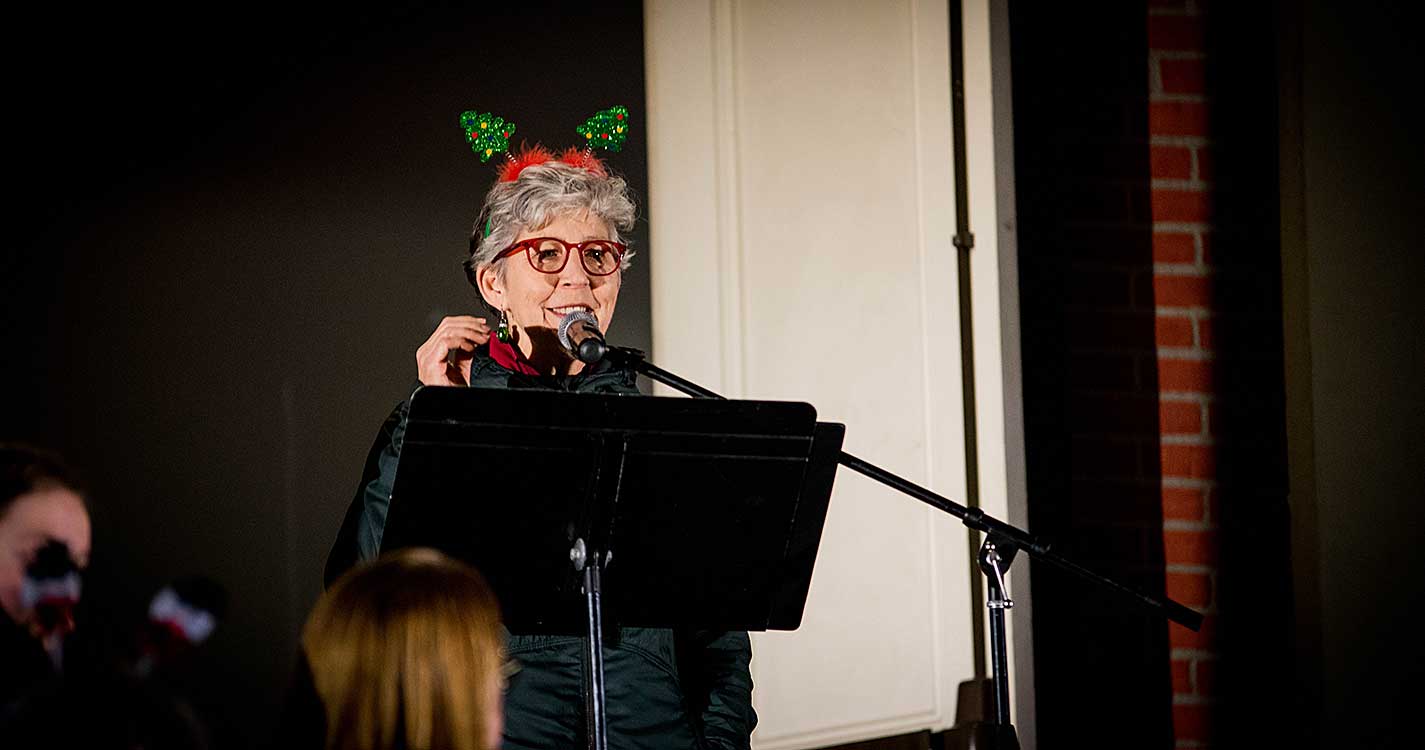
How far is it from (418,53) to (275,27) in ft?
1.00

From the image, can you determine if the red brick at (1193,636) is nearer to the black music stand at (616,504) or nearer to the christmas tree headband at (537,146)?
the black music stand at (616,504)

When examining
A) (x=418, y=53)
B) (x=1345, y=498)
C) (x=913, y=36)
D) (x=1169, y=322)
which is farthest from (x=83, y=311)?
(x=1345, y=498)

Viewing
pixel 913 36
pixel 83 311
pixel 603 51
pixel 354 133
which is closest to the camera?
pixel 83 311

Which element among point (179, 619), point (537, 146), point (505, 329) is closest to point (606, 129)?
point (537, 146)

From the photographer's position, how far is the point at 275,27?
328 cm

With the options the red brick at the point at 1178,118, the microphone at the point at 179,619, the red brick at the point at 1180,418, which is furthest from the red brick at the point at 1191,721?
the microphone at the point at 179,619

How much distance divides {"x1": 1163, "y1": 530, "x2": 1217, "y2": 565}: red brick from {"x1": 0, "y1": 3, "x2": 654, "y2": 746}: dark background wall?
71.1 inches

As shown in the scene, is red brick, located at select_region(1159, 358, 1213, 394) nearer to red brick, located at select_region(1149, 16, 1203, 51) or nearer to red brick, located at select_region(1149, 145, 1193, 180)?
red brick, located at select_region(1149, 145, 1193, 180)

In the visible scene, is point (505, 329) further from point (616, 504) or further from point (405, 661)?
point (405, 661)

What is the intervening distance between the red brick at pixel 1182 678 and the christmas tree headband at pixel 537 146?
187cm

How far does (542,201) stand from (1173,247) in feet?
5.66

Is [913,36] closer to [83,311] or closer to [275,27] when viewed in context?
[275,27]

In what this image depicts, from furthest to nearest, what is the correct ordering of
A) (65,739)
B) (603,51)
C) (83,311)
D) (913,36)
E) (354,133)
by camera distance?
1. (913,36)
2. (603,51)
3. (354,133)
4. (83,311)
5. (65,739)

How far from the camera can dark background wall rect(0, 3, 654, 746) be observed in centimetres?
307
